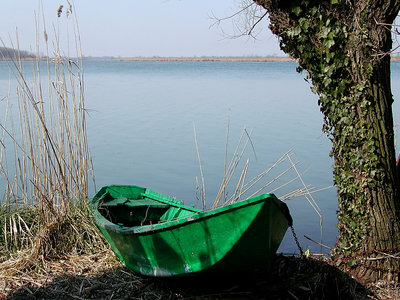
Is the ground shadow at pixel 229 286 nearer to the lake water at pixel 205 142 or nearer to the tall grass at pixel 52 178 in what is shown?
the tall grass at pixel 52 178

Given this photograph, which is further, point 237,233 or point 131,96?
point 131,96

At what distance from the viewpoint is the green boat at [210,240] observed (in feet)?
10.7

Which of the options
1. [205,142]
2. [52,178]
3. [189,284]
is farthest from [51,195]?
[205,142]

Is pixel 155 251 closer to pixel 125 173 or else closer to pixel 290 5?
pixel 290 5

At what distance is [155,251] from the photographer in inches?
148

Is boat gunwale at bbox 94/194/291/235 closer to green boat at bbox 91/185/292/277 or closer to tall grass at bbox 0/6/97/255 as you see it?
green boat at bbox 91/185/292/277

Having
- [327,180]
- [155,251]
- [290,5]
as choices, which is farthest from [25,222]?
[327,180]

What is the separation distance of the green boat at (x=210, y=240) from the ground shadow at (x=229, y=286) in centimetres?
18

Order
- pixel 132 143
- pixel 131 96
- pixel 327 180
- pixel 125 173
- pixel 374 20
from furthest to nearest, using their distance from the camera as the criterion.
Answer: pixel 131 96 → pixel 132 143 → pixel 125 173 → pixel 327 180 → pixel 374 20

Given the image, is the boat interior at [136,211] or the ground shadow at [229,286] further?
the boat interior at [136,211]

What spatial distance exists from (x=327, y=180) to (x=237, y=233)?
4965mm

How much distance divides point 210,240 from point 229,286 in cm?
59

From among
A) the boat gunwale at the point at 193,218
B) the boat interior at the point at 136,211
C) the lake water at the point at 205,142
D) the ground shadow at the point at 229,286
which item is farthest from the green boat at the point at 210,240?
the lake water at the point at 205,142

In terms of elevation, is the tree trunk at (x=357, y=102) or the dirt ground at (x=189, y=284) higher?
the tree trunk at (x=357, y=102)
